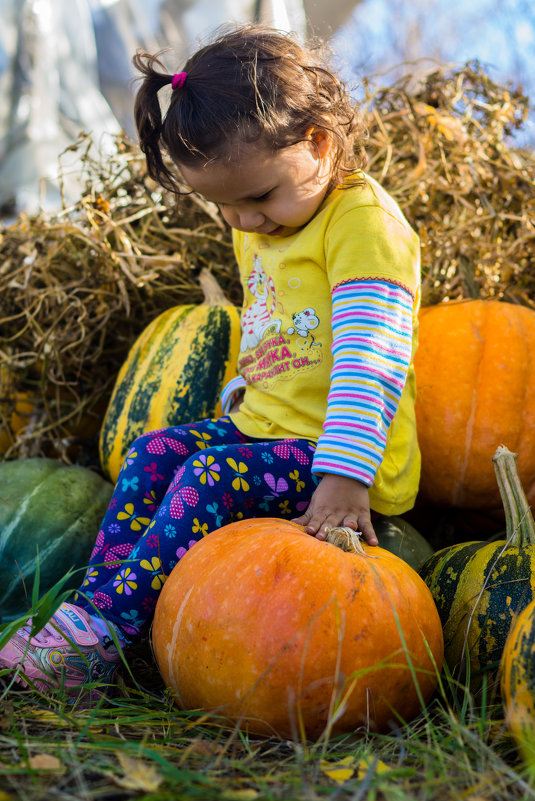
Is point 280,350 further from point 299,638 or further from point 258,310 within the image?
point 299,638

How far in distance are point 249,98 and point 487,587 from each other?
49.8 inches

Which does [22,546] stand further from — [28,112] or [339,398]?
[28,112]

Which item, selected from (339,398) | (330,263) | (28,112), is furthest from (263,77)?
(28,112)

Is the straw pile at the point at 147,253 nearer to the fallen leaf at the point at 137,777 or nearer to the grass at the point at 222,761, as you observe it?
the grass at the point at 222,761

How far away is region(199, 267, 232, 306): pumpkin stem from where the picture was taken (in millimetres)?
2534

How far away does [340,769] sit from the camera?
40.1 inches

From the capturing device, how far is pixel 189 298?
2752 mm

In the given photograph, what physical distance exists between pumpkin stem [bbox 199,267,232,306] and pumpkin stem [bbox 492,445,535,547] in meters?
1.22

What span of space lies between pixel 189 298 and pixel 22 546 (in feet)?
3.82

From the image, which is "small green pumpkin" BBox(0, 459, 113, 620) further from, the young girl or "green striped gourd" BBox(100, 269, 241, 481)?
the young girl

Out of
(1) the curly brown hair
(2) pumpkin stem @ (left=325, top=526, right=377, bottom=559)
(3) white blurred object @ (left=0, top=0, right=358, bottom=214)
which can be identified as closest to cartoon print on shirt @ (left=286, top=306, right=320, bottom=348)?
(1) the curly brown hair

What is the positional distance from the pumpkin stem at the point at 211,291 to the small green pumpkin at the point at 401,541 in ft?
3.32

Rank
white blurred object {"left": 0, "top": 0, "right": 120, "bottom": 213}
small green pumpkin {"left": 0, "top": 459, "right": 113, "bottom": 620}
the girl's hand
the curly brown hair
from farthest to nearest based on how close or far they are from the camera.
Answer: white blurred object {"left": 0, "top": 0, "right": 120, "bottom": 213} → small green pumpkin {"left": 0, "top": 459, "right": 113, "bottom": 620} → the curly brown hair → the girl's hand

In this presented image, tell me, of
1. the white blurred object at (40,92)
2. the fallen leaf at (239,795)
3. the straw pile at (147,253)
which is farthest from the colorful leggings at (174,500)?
the white blurred object at (40,92)
